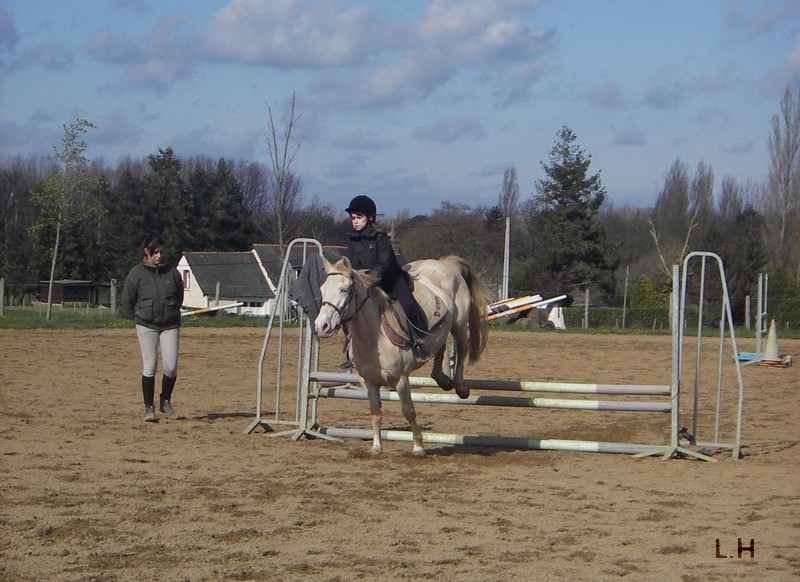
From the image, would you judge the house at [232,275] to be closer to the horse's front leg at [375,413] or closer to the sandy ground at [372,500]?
the sandy ground at [372,500]

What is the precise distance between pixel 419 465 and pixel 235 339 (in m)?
15.6

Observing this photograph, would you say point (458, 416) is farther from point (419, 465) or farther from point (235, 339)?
point (235, 339)

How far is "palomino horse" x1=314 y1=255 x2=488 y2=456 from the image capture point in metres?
7.15

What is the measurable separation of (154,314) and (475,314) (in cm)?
345

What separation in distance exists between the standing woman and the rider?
2.85m

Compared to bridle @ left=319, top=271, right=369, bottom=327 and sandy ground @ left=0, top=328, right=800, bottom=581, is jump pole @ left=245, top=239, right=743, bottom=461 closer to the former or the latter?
sandy ground @ left=0, top=328, right=800, bottom=581

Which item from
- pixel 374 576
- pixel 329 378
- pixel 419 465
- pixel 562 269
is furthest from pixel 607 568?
pixel 562 269

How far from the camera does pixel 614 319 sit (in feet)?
114

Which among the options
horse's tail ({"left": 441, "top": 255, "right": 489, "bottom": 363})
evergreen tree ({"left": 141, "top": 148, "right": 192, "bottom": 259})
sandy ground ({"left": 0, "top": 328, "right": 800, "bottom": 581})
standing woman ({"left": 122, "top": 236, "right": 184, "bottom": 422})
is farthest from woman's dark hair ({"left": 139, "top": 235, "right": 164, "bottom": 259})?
evergreen tree ({"left": 141, "top": 148, "right": 192, "bottom": 259})

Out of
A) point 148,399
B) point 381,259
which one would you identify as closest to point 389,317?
point 381,259

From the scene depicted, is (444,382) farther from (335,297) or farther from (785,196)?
(785,196)

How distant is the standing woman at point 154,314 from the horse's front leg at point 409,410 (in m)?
3.11

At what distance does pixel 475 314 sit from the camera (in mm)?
9008

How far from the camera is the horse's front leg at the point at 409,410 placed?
7.84 m
